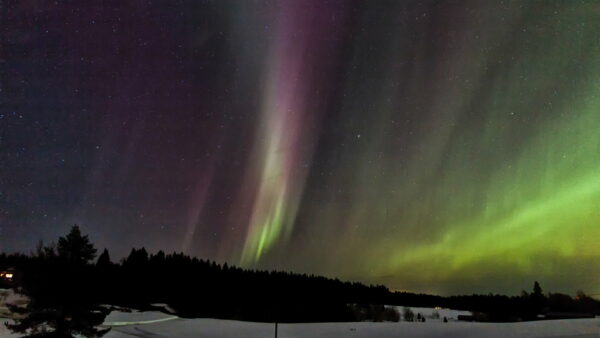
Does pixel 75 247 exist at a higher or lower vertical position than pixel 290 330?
higher

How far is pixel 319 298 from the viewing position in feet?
263

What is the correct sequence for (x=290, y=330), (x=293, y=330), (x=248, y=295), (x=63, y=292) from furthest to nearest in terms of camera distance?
(x=248, y=295)
(x=293, y=330)
(x=290, y=330)
(x=63, y=292)

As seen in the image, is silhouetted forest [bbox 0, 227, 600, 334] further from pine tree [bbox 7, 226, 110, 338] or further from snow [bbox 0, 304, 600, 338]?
pine tree [bbox 7, 226, 110, 338]

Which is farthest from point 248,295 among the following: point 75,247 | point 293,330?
point 75,247

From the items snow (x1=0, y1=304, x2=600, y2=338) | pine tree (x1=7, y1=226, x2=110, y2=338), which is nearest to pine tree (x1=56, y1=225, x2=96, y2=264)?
pine tree (x1=7, y1=226, x2=110, y2=338)

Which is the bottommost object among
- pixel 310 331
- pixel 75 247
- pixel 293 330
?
pixel 310 331

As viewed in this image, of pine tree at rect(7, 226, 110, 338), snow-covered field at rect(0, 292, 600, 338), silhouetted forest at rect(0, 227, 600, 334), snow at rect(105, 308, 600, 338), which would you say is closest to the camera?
pine tree at rect(7, 226, 110, 338)

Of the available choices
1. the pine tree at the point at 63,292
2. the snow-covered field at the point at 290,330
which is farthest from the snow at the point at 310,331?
the pine tree at the point at 63,292

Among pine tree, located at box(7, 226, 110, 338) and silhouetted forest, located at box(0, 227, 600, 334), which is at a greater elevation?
silhouetted forest, located at box(0, 227, 600, 334)

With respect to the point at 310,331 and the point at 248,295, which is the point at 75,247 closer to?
the point at 310,331

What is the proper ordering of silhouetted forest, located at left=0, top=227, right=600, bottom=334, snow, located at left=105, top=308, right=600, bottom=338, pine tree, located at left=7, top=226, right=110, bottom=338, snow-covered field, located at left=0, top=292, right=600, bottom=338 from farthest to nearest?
1. silhouetted forest, located at left=0, top=227, right=600, bottom=334
2. snow, located at left=105, top=308, right=600, bottom=338
3. snow-covered field, located at left=0, top=292, right=600, bottom=338
4. pine tree, located at left=7, top=226, right=110, bottom=338

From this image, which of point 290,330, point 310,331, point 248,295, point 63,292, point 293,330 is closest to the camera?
point 63,292

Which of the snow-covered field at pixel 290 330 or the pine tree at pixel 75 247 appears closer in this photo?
the pine tree at pixel 75 247

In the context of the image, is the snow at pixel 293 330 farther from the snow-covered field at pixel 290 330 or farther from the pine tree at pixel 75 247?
the pine tree at pixel 75 247
